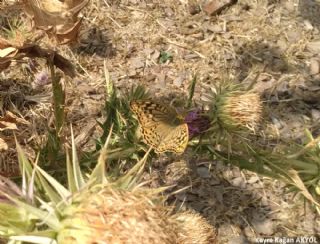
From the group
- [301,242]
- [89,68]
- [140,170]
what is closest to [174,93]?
[89,68]

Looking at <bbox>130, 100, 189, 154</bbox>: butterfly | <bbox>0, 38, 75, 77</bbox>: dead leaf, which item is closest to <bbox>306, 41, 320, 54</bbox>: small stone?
<bbox>130, 100, 189, 154</bbox>: butterfly

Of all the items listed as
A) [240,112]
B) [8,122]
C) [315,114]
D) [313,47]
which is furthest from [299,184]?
[313,47]

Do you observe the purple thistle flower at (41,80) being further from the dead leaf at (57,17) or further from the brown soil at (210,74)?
the dead leaf at (57,17)

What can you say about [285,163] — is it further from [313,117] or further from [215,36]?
[215,36]

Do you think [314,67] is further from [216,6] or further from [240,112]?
[240,112]

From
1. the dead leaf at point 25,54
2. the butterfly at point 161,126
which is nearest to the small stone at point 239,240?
the butterfly at point 161,126

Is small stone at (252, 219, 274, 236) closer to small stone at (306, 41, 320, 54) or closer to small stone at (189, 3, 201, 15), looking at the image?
small stone at (306, 41, 320, 54)
